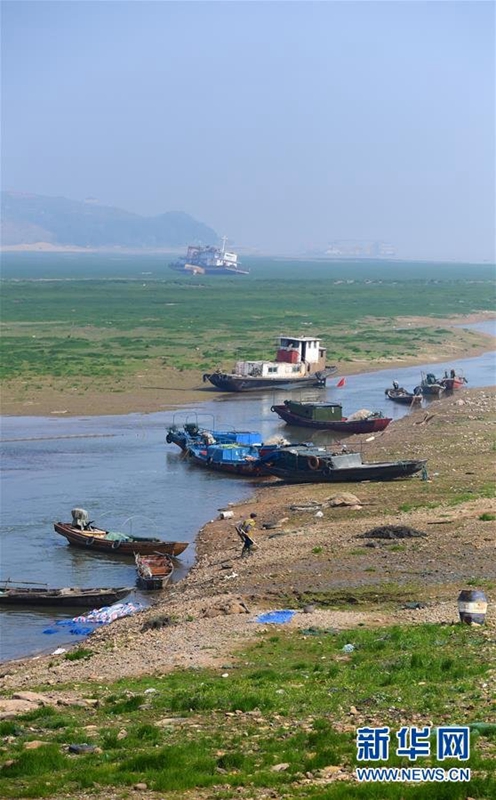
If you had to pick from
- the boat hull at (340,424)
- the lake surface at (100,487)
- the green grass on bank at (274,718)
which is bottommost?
the lake surface at (100,487)

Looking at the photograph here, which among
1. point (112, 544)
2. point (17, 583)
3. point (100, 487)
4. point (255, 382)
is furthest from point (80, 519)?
point (255, 382)

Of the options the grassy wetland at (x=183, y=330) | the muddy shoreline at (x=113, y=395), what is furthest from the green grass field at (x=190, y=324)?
the muddy shoreline at (x=113, y=395)

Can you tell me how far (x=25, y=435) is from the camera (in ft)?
190

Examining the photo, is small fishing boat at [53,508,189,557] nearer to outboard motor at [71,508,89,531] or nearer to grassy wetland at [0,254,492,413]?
outboard motor at [71,508,89,531]

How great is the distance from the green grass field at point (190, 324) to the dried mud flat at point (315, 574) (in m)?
41.4

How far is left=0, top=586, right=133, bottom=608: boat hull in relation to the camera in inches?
1207

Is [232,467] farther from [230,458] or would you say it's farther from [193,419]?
[193,419]

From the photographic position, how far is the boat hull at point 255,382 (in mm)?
74938

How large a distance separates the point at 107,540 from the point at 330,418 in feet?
87.0

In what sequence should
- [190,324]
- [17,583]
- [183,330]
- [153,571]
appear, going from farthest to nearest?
[190,324], [183,330], [153,571], [17,583]

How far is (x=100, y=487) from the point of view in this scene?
151 feet

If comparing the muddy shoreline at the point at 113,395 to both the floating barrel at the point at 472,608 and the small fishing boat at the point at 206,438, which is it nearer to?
the small fishing boat at the point at 206,438

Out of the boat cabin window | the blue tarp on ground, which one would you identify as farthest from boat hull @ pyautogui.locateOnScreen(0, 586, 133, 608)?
the boat cabin window

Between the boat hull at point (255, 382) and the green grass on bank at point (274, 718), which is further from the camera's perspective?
the boat hull at point (255, 382)
